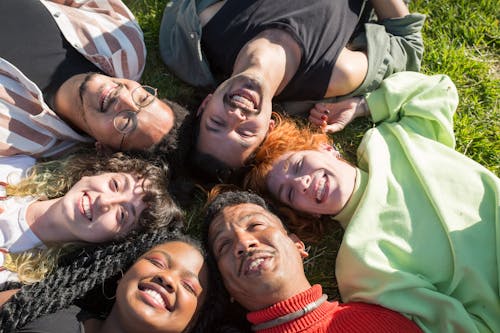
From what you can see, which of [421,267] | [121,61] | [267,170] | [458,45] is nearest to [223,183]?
[267,170]

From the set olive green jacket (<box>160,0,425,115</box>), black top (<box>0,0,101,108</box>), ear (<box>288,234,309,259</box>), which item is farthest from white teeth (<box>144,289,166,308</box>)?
olive green jacket (<box>160,0,425,115</box>)

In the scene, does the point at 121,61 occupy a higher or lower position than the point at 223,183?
higher

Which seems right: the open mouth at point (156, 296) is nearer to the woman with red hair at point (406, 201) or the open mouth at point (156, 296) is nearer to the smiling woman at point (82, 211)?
the smiling woman at point (82, 211)

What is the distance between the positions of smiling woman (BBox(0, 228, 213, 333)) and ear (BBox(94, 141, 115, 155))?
75 centimetres

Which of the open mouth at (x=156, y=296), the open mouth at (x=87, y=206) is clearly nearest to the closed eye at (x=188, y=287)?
the open mouth at (x=156, y=296)

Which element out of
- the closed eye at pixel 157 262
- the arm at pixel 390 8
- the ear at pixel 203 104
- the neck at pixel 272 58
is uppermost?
the arm at pixel 390 8

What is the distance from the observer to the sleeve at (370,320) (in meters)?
3.17

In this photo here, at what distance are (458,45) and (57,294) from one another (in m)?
4.12

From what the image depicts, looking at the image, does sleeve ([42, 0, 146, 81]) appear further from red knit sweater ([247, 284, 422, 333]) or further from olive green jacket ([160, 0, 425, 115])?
red knit sweater ([247, 284, 422, 333])

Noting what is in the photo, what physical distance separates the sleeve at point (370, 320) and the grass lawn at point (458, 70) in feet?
2.19

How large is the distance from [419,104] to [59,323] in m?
3.16

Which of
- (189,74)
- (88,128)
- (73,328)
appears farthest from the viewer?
(189,74)

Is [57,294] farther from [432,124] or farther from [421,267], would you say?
[432,124]

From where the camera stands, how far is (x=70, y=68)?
4.02 metres
